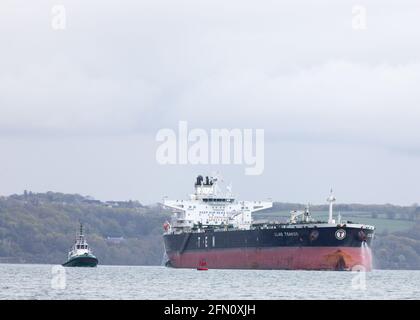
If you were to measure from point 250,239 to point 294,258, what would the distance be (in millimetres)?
7453

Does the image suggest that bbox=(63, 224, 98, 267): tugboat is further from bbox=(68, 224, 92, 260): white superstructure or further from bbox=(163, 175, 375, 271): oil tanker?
bbox=(163, 175, 375, 271): oil tanker

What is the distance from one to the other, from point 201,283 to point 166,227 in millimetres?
61904

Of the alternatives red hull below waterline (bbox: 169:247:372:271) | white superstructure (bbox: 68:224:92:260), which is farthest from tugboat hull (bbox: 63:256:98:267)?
red hull below waterline (bbox: 169:247:372:271)

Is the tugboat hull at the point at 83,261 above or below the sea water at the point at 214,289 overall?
above

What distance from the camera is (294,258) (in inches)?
4272

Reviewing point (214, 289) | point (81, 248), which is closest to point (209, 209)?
point (81, 248)

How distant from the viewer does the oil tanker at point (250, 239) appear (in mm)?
105750

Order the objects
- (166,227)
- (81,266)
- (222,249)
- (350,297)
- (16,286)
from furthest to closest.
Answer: (166,227)
(81,266)
(222,249)
(16,286)
(350,297)

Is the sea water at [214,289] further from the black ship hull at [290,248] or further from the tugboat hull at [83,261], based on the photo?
the tugboat hull at [83,261]

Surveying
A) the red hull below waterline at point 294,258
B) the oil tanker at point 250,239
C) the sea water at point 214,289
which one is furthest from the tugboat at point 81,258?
the sea water at point 214,289

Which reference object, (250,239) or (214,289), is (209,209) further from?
(214,289)

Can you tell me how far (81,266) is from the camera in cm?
13238
